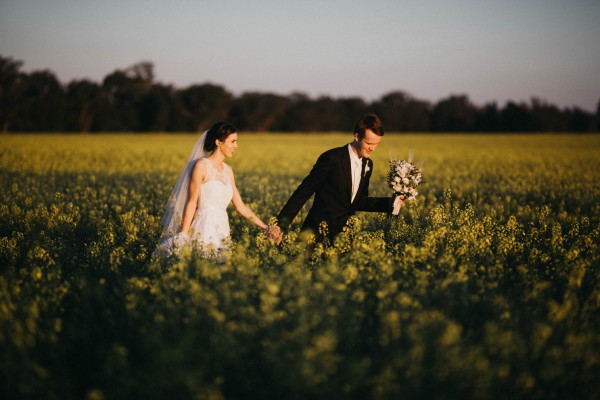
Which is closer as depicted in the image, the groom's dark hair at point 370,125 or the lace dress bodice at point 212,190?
the groom's dark hair at point 370,125

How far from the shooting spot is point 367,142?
5.05 metres

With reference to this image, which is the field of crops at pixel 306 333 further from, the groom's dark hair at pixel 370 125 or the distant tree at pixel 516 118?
the distant tree at pixel 516 118

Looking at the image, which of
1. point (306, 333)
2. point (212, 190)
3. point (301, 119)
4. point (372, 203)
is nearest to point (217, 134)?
point (212, 190)

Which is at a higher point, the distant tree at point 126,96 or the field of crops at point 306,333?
the distant tree at point 126,96

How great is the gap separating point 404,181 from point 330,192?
899mm

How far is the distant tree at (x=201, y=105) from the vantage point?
8825 centimetres

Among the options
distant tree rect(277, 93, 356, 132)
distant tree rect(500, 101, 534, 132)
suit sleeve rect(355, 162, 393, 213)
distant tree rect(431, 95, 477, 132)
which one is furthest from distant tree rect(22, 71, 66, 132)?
distant tree rect(500, 101, 534, 132)

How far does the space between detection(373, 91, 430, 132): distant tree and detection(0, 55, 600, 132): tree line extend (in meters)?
0.22

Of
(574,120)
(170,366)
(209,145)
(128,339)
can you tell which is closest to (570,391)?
(170,366)

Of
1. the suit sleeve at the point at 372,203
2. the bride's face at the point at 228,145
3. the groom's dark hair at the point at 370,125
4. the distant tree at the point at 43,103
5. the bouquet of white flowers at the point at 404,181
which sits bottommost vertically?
the suit sleeve at the point at 372,203

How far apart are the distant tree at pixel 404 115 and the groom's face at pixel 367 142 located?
314 feet

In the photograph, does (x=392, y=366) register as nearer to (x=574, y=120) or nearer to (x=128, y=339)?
(x=128, y=339)

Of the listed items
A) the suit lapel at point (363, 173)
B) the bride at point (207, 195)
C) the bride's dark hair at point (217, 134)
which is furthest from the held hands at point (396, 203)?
the bride's dark hair at point (217, 134)

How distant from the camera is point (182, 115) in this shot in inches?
3408
